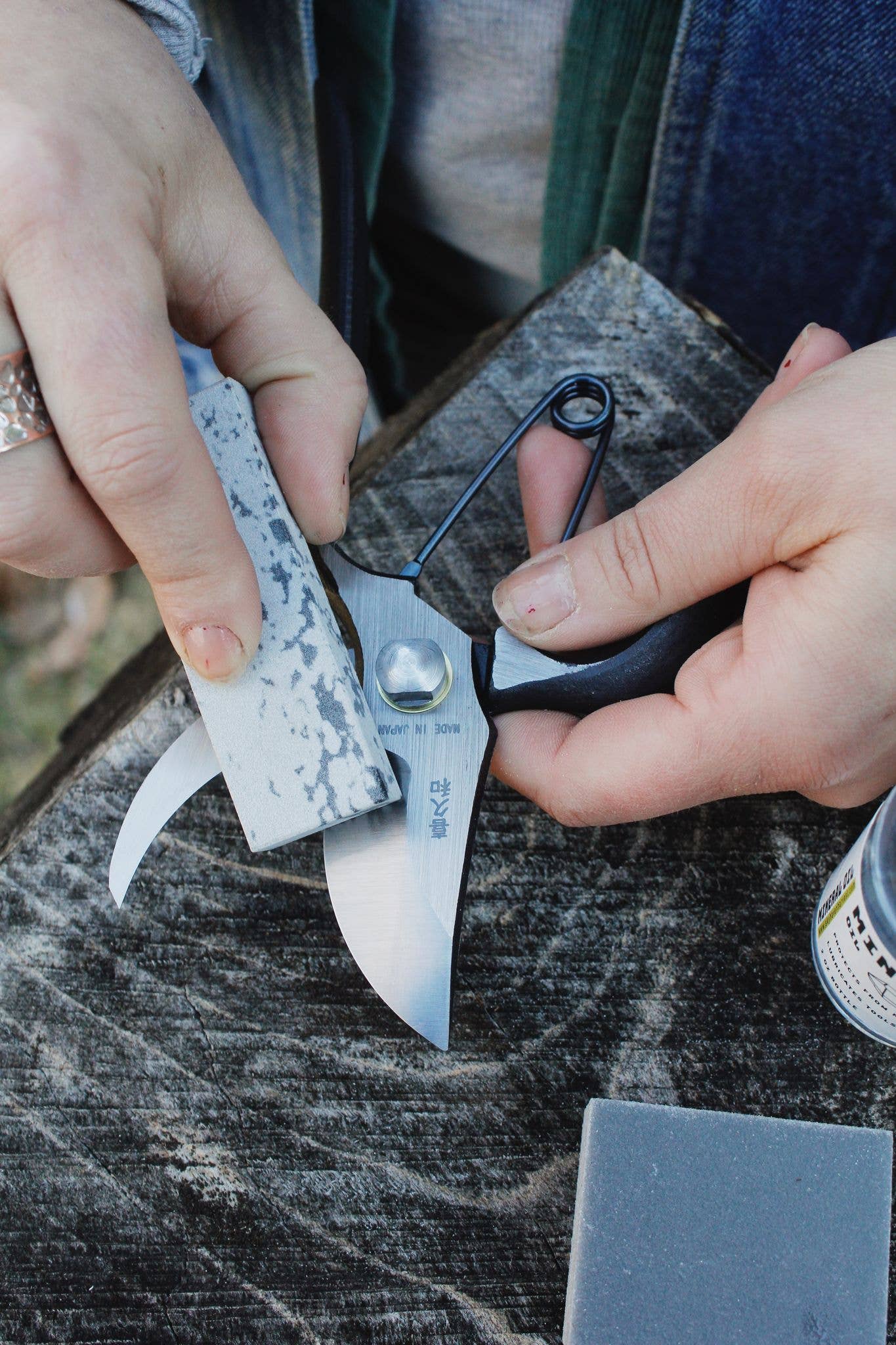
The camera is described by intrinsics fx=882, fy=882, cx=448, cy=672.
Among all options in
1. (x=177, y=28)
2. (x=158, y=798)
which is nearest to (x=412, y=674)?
(x=158, y=798)

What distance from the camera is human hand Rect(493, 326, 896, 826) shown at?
67 centimetres

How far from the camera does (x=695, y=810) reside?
80 centimetres

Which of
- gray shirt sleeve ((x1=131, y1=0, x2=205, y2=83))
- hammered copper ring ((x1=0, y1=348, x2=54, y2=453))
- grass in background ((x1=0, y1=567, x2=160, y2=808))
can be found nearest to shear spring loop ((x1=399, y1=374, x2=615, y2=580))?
hammered copper ring ((x1=0, y1=348, x2=54, y2=453))

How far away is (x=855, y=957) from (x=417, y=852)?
0.34m

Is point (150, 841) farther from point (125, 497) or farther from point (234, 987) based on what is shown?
point (125, 497)

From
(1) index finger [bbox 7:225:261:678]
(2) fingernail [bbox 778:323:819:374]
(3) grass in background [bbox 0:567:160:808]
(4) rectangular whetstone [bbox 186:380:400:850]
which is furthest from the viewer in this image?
(3) grass in background [bbox 0:567:160:808]

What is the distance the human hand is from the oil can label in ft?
0.27

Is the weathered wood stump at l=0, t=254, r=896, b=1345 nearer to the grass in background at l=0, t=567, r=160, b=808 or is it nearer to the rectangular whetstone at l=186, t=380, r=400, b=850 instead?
the rectangular whetstone at l=186, t=380, r=400, b=850

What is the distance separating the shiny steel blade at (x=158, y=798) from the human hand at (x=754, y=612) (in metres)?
0.25

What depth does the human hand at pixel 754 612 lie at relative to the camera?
2.18 ft

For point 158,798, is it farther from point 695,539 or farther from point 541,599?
point 695,539

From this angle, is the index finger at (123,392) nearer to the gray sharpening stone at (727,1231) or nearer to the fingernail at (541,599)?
the fingernail at (541,599)

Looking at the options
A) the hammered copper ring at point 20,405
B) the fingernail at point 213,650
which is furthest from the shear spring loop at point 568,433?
the hammered copper ring at point 20,405

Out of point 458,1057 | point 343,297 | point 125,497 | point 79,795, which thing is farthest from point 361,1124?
point 343,297
